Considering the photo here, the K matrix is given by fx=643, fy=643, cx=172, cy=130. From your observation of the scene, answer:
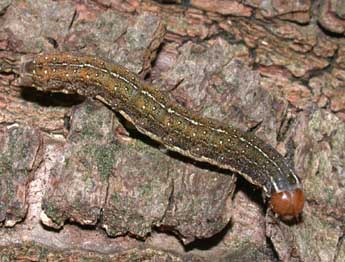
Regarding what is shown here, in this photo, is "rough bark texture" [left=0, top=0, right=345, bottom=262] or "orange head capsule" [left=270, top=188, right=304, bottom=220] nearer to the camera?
"rough bark texture" [left=0, top=0, right=345, bottom=262]

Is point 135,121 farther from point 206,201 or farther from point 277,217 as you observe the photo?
point 277,217

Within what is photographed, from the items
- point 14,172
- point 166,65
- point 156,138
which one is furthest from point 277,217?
point 14,172

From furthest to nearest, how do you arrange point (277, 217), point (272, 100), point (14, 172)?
1. point (272, 100)
2. point (277, 217)
3. point (14, 172)

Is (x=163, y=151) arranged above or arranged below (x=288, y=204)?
above
